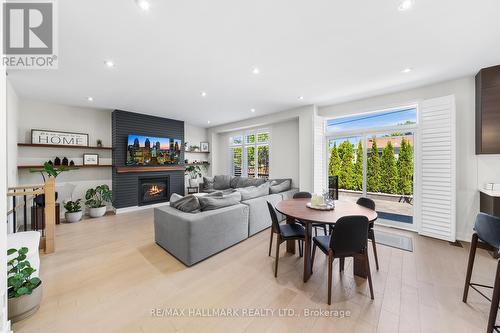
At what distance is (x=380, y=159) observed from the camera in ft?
13.9

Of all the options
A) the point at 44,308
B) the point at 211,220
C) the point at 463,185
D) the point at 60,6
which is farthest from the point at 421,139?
the point at 44,308

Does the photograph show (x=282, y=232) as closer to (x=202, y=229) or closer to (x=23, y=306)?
(x=202, y=229)

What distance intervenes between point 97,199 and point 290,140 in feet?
18.4

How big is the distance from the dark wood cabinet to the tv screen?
7065 millimetres

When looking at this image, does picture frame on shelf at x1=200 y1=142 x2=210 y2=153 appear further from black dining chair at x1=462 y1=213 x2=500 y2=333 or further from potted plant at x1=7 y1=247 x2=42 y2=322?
black dining chair at x1=462 y1=213 x2=500 y2=333

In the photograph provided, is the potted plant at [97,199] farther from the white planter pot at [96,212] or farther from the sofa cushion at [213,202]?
the sofa cushion at [213,202]

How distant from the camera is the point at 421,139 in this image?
11.7ft

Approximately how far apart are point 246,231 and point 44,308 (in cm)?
247

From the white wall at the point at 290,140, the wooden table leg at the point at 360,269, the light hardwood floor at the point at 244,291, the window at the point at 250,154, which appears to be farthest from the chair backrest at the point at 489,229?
the window at the point at 250,154

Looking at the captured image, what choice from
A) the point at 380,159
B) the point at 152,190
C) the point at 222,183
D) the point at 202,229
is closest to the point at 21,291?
the point at 202,229

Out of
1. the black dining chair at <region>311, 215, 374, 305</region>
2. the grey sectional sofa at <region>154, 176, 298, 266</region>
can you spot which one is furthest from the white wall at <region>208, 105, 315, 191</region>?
the black dining chair at <region>311, 215, 374, 305</region>

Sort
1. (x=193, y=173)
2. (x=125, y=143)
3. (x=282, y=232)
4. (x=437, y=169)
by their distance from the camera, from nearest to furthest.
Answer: (x=282, y=232), (x=437, y=169), (x=125, y=143), (x=193, y=173)

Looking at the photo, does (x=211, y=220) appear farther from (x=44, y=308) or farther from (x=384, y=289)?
(x=384, y=289)

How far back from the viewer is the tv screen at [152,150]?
17.9 feet
